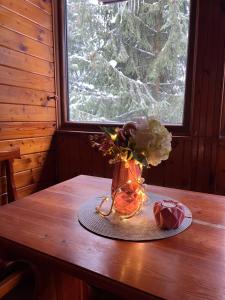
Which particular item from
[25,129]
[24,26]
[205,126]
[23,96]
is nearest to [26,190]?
[25,129]

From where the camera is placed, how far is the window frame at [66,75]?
197cm

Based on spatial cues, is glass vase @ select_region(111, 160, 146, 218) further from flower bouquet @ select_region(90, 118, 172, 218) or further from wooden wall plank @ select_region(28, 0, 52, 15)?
wooden wall plank @ select_region(28, 0, 52, 15)

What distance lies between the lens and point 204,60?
1906 millimetres

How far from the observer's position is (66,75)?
2545 millimetres

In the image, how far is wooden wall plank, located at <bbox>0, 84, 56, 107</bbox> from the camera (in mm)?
1925

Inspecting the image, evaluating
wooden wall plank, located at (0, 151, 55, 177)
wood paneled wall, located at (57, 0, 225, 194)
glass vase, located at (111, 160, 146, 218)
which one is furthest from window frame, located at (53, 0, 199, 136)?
glass vase, located at (111, 160, 146, 218)

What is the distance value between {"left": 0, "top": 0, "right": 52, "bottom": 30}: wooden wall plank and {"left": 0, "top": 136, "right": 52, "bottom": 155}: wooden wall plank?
3.38 ft

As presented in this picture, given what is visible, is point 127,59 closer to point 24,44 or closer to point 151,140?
point 24,44

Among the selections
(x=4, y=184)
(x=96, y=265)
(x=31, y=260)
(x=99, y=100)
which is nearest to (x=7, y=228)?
(x=31, y=260)

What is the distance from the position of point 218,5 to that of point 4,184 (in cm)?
211

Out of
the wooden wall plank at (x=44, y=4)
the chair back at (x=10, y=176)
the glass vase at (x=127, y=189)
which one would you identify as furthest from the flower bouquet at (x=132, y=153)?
the wooden wall plank at (x=44, y=4)

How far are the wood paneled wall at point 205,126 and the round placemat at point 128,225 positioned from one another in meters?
1.04

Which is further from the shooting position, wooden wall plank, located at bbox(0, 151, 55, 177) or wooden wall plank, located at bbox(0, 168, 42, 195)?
wooden wall plank, located at bbox(0, 151, 55, 177)

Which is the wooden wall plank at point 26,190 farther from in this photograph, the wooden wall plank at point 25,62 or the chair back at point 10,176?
the wooden wall plank at point 25,62
